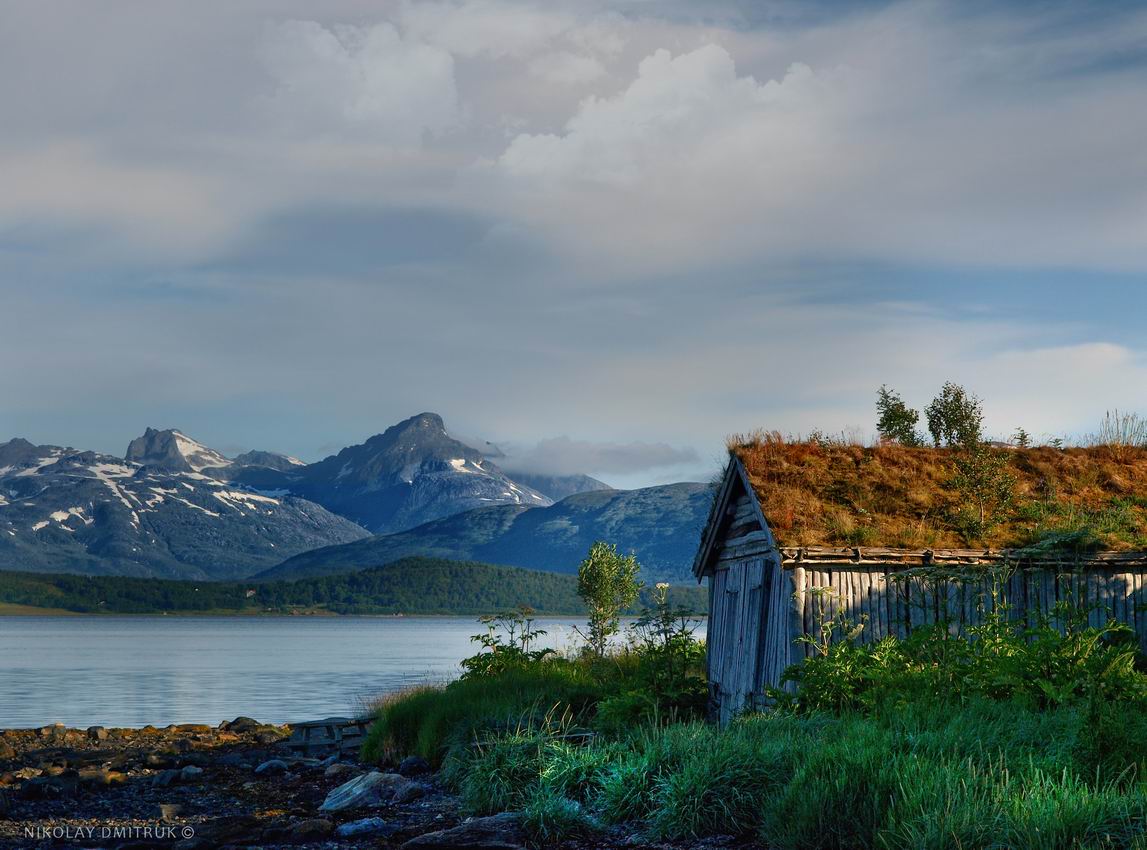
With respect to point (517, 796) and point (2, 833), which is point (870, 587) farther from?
point (2, 833)

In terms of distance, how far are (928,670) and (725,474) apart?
311 inches

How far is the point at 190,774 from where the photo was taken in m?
20.5

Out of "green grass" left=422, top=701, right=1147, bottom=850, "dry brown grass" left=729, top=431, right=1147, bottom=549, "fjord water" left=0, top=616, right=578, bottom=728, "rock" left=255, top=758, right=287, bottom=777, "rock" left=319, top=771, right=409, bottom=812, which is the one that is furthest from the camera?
"fjord water" left=0, top=616, right=578, bottom=728

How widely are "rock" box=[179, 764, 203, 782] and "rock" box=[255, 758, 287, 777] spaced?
3.34ft

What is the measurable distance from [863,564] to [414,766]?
7833mm

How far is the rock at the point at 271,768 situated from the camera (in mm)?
20891

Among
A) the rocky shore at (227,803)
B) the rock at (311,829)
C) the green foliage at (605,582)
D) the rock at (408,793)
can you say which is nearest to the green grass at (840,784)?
the rocky shore at (227,803)

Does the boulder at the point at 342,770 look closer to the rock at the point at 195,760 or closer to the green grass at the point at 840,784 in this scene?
the rock at the point at 195,760

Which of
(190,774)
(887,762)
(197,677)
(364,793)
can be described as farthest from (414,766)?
(197,677)

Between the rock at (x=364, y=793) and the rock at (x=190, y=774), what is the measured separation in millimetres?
5210

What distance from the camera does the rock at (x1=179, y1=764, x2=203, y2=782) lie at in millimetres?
20328

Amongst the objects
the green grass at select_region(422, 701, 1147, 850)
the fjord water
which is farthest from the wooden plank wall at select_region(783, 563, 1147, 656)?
the fjord water

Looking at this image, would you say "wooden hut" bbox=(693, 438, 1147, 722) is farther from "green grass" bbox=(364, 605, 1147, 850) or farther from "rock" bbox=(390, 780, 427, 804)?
"rock" bbox=(390, 780, 427, 804)

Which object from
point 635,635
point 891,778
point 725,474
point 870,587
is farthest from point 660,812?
point 635,635
